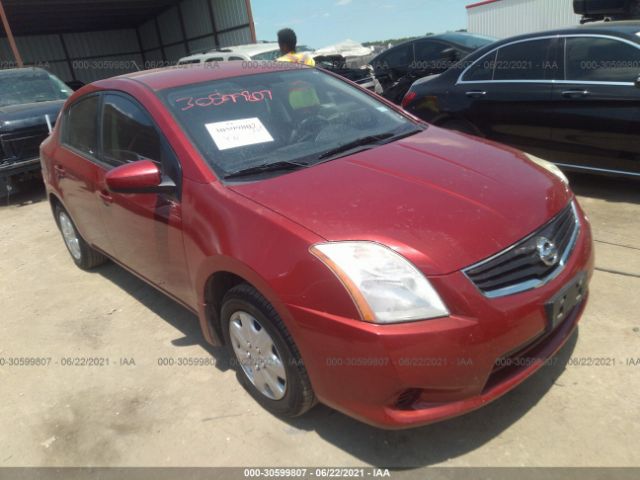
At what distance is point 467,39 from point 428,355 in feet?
24.5

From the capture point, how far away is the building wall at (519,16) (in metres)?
21.2

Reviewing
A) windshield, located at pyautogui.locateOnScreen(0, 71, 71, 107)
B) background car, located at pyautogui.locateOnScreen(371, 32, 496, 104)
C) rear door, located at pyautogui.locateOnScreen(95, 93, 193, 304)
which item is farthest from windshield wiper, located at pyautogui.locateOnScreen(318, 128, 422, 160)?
windshield, located at pyautogui.locateOnScreen(0, 71, 71, 107)

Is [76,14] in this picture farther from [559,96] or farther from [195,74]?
[559,96]

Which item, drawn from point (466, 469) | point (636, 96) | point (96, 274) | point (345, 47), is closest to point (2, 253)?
point (96, 274)

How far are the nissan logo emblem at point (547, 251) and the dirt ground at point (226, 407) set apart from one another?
731 mm

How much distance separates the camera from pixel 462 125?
5414mm

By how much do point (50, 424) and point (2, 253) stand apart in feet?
11.0

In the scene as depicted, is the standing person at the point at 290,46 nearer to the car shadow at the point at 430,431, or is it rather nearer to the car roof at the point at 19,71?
the car shadow at the point at 430,431

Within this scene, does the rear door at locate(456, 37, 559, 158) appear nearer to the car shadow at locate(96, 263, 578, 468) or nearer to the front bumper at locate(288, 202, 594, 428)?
the car shadow at locate(96, 263, 578, 468)

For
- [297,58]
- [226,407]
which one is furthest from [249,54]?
[226,407]

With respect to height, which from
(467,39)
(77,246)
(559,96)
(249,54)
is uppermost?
(249,54)

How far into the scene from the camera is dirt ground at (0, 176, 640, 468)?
2193mm

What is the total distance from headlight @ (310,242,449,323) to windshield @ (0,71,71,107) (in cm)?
761

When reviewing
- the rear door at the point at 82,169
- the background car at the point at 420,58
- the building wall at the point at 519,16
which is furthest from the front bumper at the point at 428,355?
the building wall at the point at 519,16
